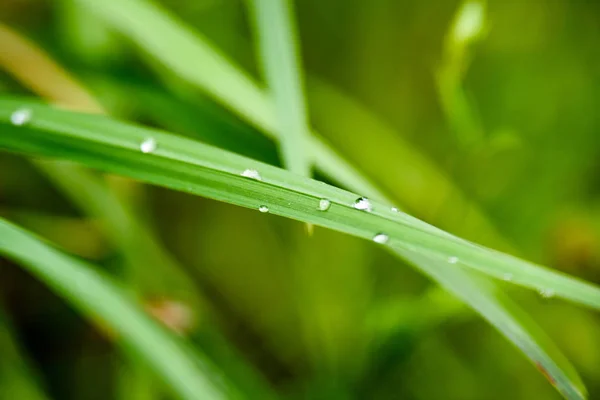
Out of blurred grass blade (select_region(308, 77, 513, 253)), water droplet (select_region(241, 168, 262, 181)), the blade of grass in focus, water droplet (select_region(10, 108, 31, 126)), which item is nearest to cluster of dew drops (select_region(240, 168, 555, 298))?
water droplet (select_region(241, 168, 262, 181))

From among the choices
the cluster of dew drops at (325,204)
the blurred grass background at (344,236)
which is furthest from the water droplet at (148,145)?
the blurred grass background at (344,236)

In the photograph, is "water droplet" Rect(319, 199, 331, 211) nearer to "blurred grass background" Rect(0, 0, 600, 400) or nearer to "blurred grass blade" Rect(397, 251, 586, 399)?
"blurred grass blade" Rect(397, 251, 586, 399)

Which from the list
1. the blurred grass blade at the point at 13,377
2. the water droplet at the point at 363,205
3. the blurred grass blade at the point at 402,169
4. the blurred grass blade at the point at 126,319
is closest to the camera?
the water droplet at the point at 363,205

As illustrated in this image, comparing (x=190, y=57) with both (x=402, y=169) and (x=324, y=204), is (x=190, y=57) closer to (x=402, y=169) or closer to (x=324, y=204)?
(x=324, y=204)

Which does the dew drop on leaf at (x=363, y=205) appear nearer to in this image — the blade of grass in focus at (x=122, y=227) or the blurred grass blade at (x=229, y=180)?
the blurred grass blade at (x=229, y=180)

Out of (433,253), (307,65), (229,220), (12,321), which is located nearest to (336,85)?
(307,65)

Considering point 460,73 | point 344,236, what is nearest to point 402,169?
point 344,236

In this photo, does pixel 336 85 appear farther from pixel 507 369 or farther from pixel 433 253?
pixel 433 253
